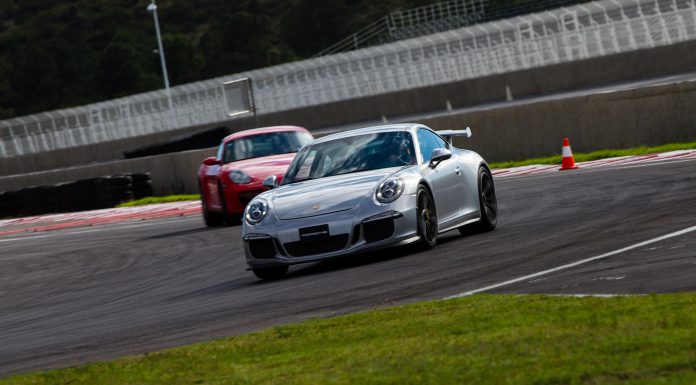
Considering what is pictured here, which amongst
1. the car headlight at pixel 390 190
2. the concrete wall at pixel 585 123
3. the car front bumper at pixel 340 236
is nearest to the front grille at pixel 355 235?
the car front bumper at pixel 340 236

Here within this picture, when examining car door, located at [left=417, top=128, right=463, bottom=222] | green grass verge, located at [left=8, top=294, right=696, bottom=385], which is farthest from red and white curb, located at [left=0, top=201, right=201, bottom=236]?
green grass verge, located at [left=8, top=294, right=696, bottom=385]

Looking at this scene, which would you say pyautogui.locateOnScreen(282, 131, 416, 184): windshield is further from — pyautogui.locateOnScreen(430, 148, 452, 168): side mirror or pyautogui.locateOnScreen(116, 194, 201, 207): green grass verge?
pyautogui.locateOnScreen(116, 194, 201, 207): green grass verge

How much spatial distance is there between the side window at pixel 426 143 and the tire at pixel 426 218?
685 millimetres

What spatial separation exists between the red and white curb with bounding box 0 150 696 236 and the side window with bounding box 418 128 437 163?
7.18 meters

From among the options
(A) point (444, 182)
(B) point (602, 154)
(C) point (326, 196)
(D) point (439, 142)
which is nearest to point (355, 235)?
(C) point (326, 196)

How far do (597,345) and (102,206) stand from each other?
26661mm

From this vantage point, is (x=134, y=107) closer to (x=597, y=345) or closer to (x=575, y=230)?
(x=575, y=230)

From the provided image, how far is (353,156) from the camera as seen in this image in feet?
42.2

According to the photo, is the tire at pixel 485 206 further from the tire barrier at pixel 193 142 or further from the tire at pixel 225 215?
the tire barrier at pixel 193 142

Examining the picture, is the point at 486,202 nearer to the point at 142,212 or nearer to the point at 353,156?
the point at 353,156

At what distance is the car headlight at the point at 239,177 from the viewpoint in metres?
19.4

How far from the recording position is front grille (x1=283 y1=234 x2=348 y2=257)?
11.7m

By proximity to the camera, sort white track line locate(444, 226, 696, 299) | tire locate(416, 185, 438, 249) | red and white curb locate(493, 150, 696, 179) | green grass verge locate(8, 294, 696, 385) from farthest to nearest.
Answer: red and white curb locate(493, 150, 696, 179), tire locate(416, 185, 438, 249), white track line locate(444, 226, 696, 299), green grass verge locate(8, 294, 696, 385)

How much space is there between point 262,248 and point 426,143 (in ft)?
7.06
